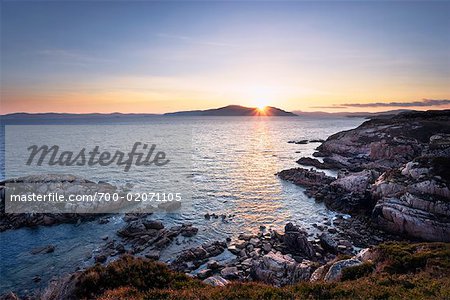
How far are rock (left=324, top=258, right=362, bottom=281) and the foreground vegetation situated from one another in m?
0.53

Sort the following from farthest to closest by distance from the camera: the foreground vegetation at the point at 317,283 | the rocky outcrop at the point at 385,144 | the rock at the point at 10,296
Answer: the rocky outcrop at the point at 385,144 < the rock at the point at 10,296 < the foreground vegetation at the point at 317,283

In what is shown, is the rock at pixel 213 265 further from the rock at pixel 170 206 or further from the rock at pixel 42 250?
the rock at pixel 42 250

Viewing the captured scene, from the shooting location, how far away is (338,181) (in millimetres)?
43281

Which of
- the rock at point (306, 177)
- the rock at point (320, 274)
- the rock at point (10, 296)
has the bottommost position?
the rock at point (10, 296)

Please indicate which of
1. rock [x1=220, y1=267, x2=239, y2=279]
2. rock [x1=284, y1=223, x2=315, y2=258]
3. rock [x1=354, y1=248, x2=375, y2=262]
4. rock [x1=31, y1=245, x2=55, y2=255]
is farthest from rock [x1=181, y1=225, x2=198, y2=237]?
rock [x1=354, y1=248, x2=375, y2=262]

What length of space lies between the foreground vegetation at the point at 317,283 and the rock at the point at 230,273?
6366 mm

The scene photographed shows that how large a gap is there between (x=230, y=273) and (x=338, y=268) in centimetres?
898

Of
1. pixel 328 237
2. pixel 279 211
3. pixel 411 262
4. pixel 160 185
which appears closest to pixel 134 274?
pixel 411 262

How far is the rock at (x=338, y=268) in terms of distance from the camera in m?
16.0

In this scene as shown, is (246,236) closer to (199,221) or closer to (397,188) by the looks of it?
(199,221)

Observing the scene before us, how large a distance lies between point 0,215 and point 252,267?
33.0 meters

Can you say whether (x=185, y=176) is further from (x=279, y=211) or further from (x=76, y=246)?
(x=76, y=246)


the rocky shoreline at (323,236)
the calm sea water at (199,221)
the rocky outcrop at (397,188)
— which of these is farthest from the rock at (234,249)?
the rocky outcrop at (397,188)

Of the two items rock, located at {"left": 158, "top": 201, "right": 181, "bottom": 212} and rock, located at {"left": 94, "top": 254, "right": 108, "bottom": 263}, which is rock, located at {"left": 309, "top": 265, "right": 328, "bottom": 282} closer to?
rock, located at {"left": 94, "top": 254, "right": 108, "bottom": 263}
